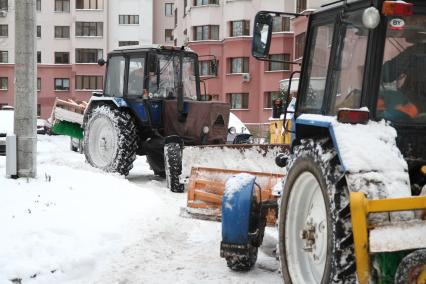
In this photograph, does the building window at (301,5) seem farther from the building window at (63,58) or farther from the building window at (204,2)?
the building window at (63,58)

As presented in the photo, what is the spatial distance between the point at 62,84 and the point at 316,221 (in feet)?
176

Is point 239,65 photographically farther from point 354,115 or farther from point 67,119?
point 354,115

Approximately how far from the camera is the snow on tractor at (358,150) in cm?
336

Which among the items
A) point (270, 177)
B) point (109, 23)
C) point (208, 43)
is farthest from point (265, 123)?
point (270, 177)

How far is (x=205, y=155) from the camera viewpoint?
966 cm

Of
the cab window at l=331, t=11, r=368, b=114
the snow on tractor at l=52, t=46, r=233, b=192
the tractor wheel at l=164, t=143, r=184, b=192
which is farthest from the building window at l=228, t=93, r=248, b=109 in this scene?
the cab window at l=331, t=11, r=368, b=114

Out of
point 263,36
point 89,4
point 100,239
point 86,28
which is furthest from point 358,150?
point 89,4

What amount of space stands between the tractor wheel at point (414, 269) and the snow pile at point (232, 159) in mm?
5295

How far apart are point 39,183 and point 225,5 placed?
3484cm

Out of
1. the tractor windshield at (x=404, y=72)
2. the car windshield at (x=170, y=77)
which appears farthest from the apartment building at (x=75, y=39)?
the tractor windshield at (x=404, y=72)

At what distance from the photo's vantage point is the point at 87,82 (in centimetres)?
5556

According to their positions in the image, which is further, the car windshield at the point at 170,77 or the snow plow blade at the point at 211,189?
the car windshield at the point at 170,77

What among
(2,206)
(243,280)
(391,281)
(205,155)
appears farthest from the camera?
(205,155)

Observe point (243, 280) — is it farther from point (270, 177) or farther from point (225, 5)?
point (225, 5)
